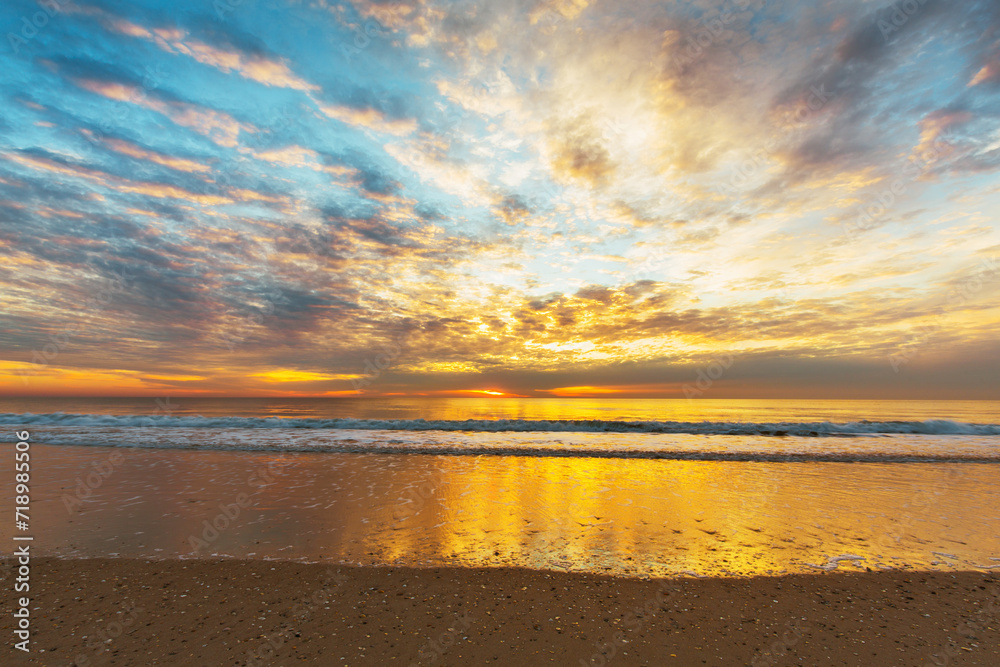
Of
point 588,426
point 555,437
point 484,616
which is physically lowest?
point 484,616

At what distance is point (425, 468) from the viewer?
16953 millimetres

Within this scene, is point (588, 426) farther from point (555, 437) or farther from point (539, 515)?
point (539, 515)

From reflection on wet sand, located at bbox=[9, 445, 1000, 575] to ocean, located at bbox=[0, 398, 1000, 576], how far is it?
0.06m

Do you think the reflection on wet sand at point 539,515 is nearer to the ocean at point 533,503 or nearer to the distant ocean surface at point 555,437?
the ocean at point 533,503

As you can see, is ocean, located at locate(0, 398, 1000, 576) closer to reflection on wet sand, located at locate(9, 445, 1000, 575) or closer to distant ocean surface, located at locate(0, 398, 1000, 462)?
reflection on wet sand, located at locate(9, 445, 1000, 575)

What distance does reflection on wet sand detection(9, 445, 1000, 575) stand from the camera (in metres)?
7.83

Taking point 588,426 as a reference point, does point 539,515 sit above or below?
below

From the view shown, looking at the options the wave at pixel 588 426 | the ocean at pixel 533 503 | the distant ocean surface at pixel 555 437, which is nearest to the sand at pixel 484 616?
the ocean at pixel 533 503

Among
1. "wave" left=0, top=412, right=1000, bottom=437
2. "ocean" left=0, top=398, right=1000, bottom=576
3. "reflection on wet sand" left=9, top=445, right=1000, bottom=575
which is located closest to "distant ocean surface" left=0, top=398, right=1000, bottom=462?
"wave" left=0, top=412, right=1000, bottom=437

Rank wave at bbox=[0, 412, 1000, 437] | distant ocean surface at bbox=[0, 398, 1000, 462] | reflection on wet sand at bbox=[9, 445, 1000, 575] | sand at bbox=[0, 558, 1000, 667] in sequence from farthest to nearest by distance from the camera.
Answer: wave at bbox=[0, 412, 1000, 437] < distant ocean surface at bbox=[0, 398, 1000, 462] < reflection on wet sand at bbox=[9, 445, 1000, 575] < sand at bbox=[0, 558, 1000, 667]

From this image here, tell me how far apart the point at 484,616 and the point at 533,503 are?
241 inches

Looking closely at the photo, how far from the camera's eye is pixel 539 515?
34.4 feet

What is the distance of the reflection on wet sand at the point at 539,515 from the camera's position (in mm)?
7828

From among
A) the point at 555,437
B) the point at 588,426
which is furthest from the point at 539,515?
the point at 588,426
